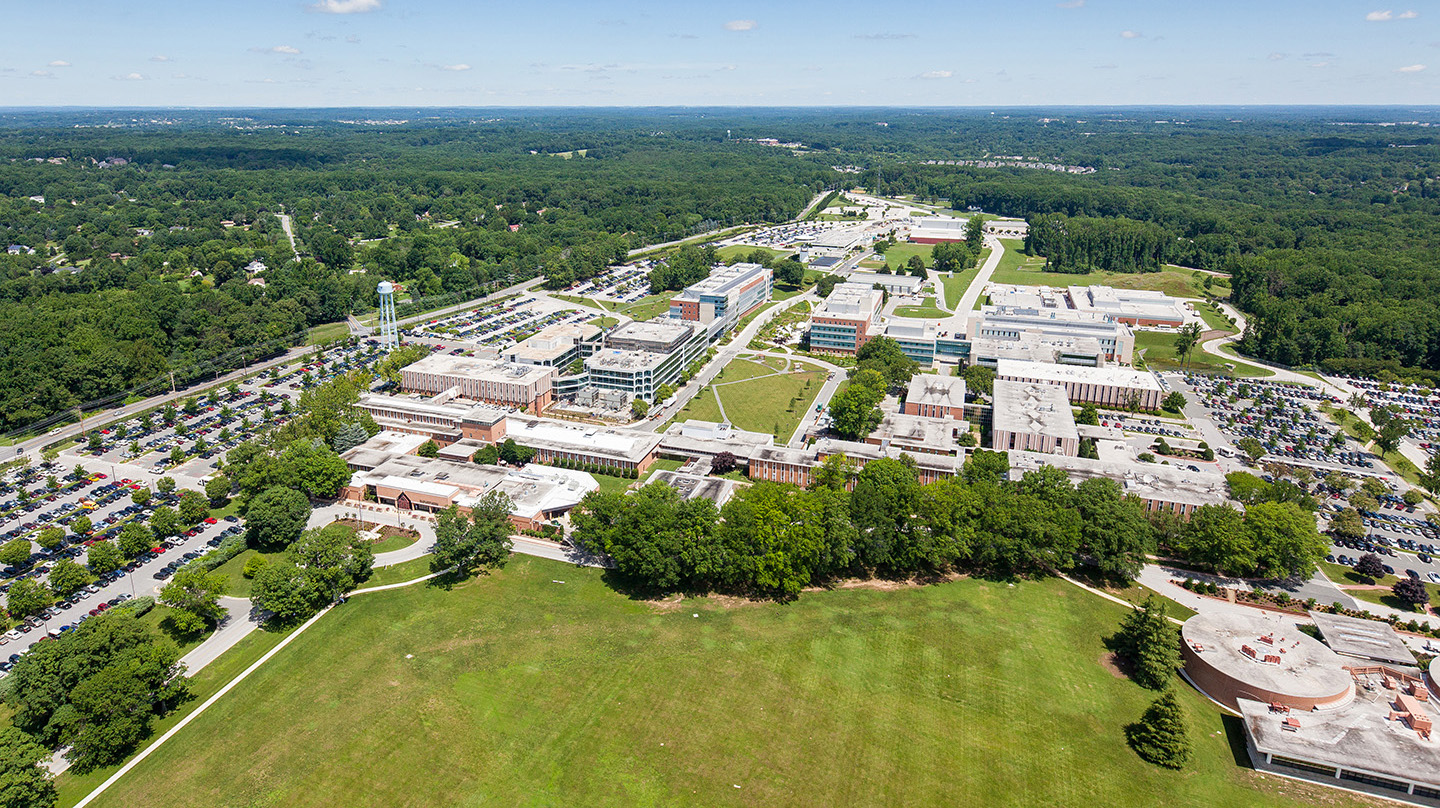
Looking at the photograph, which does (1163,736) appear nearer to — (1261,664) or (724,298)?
(1261,664)

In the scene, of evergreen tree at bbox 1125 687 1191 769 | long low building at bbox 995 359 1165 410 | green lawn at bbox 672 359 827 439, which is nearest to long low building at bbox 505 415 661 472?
green lawn at bbox 672 359 827 439

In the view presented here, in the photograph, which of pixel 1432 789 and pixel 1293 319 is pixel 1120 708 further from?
pixel 1293 319

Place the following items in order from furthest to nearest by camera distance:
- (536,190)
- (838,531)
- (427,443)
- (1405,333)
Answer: (536,190)
(1405,333)
(427,443)
(838,531)

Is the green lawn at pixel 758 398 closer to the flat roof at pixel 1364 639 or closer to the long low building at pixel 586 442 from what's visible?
the long low building at pixel 586 442

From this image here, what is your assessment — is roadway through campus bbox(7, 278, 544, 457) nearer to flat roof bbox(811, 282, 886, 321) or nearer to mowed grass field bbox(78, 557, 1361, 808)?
mowed grass field bbox(78, 557, 1361, 808)

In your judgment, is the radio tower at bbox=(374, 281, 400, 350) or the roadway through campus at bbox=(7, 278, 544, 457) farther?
the radio tower at bbox=(374, 281, 400, 350)

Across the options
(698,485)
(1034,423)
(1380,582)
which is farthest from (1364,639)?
(698,485)

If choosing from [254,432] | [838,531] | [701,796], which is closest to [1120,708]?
[838,531]
